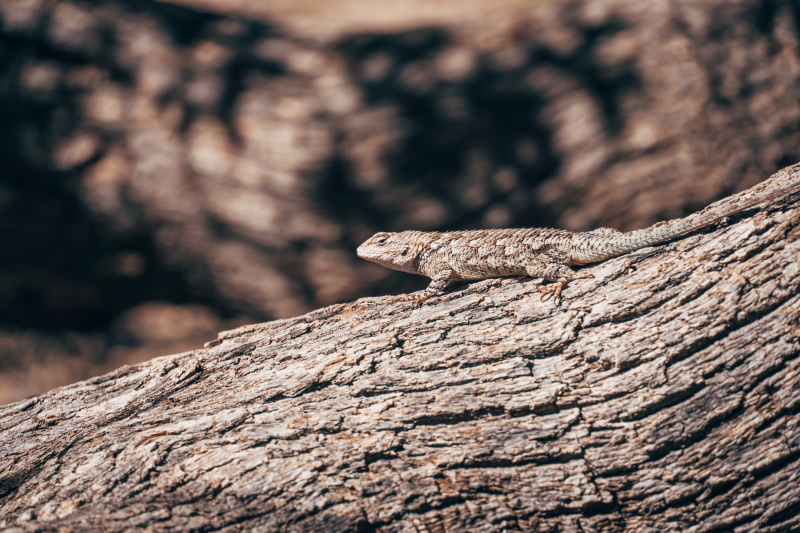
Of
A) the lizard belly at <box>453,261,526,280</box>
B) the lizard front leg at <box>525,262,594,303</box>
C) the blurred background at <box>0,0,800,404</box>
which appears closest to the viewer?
the lizard front leg at <box>525,262,594,303</box>

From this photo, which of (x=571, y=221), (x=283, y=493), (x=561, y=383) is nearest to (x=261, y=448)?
(x=283, y=493)

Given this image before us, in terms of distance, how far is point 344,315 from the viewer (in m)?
5.32

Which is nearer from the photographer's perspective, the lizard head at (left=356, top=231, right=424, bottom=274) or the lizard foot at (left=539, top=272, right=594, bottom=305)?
the lizard foot at (left=539, top=272, right=594, bottom=305)

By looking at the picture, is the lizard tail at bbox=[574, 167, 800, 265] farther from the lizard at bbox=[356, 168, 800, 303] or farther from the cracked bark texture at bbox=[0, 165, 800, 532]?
the cracked bark texture at bbox=[0, 165, 800, 532]

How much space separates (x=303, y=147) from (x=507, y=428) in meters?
6.55

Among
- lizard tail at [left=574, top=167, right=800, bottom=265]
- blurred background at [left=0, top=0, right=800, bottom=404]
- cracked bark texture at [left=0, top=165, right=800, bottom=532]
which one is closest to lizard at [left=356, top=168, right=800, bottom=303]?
lizard tail at [left=574, top=167, right=800, bottom=265]

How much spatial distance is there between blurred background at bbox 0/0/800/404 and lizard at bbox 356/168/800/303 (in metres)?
2.82

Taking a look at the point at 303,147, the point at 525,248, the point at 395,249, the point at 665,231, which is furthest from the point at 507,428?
the point at 303,147

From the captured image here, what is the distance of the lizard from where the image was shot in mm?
4703

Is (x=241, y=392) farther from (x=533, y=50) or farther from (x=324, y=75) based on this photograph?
(x=533, y=50)

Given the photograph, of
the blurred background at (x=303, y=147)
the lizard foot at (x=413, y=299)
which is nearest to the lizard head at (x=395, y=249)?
the lizard foot at (x=413, y=299)

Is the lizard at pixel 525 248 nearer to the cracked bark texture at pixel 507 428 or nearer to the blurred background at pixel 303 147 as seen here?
the cracked bark texture at pixel 507 428

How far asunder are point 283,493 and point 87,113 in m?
7.88

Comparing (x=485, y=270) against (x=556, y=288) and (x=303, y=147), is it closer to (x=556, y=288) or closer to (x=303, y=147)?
(x=556, y=288)
